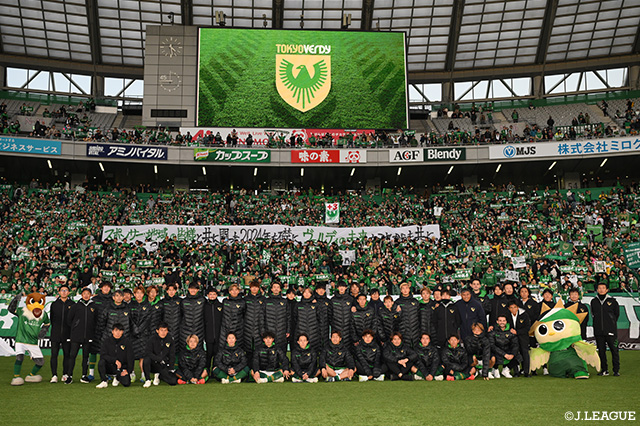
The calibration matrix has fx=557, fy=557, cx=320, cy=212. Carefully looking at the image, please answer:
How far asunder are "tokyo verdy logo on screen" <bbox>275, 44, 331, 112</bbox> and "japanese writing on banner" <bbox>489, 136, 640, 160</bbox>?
12.9 m

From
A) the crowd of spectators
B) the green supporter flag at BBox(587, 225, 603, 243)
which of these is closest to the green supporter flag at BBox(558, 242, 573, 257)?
the crowd of spectators

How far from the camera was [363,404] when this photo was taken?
859cm

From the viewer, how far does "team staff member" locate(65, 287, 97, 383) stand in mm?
11516

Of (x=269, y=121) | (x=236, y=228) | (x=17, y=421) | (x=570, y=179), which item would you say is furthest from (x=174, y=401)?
(x=570, y=179)

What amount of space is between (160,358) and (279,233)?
20.1 meters

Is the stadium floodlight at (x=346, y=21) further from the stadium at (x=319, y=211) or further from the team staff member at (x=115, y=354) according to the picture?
Answer: the team staff member at (x=115, y=354)

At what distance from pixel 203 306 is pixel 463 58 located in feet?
136

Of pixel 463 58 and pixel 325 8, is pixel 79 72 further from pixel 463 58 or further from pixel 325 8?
pixel 463 58

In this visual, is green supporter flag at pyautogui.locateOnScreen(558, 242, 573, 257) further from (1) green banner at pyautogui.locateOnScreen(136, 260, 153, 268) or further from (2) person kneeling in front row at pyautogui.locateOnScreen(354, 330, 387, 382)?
(1) green banner at pyautogui.locateOnScreen(136, 260, 153, 268)

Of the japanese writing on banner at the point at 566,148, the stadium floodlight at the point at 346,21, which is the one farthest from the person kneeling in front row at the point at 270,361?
the stadium floodlight at the point at 346,21

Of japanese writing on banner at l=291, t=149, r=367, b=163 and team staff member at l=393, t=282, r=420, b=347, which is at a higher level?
japanese writing on banner at l=291, t=149, r=367, b=163

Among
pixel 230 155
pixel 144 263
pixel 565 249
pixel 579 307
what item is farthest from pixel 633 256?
pixel 230 155

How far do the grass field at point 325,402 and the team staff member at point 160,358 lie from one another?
23 cm

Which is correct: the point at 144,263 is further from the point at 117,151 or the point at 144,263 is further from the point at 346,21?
the point at 346,21
